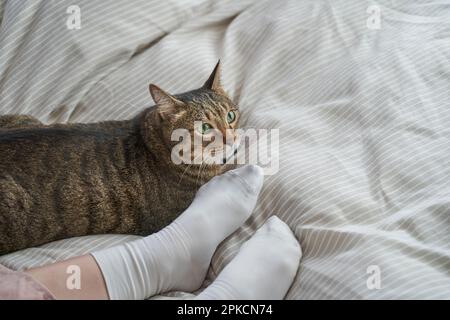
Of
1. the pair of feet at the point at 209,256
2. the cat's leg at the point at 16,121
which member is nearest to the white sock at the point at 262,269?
the pair of feet at the point at 209,256

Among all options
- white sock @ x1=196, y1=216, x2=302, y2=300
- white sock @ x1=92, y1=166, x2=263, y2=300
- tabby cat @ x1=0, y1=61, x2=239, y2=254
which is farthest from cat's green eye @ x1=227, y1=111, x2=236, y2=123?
white sock @ x1=196, y1=216, x2=302, y2=300

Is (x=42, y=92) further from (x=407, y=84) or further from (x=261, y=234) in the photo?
(x=407, y=84)

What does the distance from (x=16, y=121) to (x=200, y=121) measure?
0.52m

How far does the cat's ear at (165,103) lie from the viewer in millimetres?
1268

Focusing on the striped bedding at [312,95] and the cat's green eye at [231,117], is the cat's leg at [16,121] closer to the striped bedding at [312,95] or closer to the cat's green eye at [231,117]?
the striped bedding at [312,95]

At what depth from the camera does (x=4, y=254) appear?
1185 millimetres

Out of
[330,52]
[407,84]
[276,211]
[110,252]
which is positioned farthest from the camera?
[330,52]

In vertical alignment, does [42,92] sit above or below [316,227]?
above

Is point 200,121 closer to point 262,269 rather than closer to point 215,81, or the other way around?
point 215,81

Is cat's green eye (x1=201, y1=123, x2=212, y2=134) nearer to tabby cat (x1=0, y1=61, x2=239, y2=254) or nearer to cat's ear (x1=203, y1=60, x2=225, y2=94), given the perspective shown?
tabby cat (x1=0, y1=61, x2=239, y2=254)

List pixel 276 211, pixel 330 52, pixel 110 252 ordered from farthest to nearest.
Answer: pixel 330 52
pixel 276 211
pixel 110 252

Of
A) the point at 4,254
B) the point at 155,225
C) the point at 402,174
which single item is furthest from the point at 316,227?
the point at 4,254

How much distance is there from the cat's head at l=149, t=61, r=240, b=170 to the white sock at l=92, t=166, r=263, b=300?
0.08 m

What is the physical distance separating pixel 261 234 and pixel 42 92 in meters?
0.79
